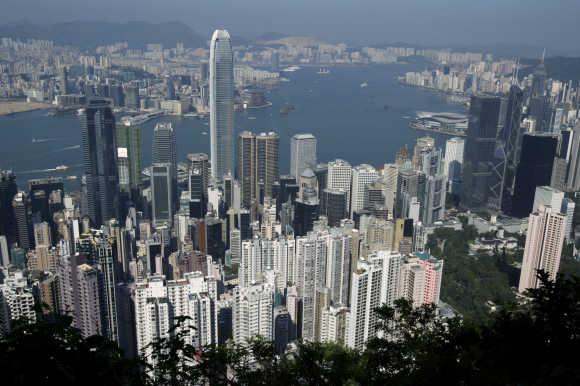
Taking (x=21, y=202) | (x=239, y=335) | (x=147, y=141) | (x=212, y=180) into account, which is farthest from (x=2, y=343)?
(x=147, y=141)

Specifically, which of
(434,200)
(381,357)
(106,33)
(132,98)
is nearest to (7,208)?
(434,200)

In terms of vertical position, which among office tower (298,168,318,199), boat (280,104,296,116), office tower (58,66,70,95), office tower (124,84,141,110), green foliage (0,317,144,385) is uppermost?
green foliage (0,317,144,385)

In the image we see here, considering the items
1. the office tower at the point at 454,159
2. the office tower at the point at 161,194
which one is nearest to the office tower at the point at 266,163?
the office tower at the point at 161,194

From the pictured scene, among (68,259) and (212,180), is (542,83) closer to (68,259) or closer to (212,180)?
(212,180)

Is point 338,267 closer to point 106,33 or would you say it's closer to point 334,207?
point 334,207

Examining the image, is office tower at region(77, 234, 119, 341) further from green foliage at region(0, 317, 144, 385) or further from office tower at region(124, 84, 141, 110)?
office tower at region(124, 84, 141, 110)

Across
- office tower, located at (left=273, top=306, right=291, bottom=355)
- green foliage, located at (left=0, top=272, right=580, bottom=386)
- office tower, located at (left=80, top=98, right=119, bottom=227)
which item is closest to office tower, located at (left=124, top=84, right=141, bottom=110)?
→ office tower, located at (left=80, top=98, right=119, bottom=227)
